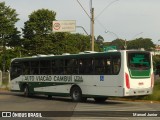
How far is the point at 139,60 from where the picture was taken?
901 inches

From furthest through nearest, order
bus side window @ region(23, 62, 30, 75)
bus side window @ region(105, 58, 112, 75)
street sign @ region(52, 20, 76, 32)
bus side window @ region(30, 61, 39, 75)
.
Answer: street sign @ region(52, 20, 76, 32)
bus side window @ region(23, 62, 30, 75)
bus side window @ region(30, 61, 39, 75)
bus side window @ region(105, 58, 112, 75)

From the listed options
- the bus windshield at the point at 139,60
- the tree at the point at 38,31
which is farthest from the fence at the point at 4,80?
the tree at the point at 38,31

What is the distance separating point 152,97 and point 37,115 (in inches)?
587

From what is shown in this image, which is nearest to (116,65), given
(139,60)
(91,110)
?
(139,60)

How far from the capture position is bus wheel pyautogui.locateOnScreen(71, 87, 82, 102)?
24656 mm

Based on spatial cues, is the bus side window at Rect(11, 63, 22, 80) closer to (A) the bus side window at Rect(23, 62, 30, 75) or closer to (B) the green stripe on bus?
(A) the bus side window at Rect(23, 62, 30, 75)

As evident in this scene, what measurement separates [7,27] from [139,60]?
64.0 meters

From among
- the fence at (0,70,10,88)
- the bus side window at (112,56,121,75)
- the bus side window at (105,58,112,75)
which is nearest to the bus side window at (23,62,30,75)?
the bus side window at (105,58,112,75)

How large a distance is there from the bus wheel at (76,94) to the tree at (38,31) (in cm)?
5588

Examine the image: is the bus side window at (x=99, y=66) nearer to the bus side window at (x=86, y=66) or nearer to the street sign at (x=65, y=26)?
the bus side window at (x=86, y=66)

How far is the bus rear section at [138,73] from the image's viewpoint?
22.0 metres

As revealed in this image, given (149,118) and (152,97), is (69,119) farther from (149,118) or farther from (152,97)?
(152,97)

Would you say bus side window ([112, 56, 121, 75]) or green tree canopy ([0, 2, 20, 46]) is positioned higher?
green tree canopy ([0, 2, 20, 46])

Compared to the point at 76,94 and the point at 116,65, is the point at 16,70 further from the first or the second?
the point at 116,65
